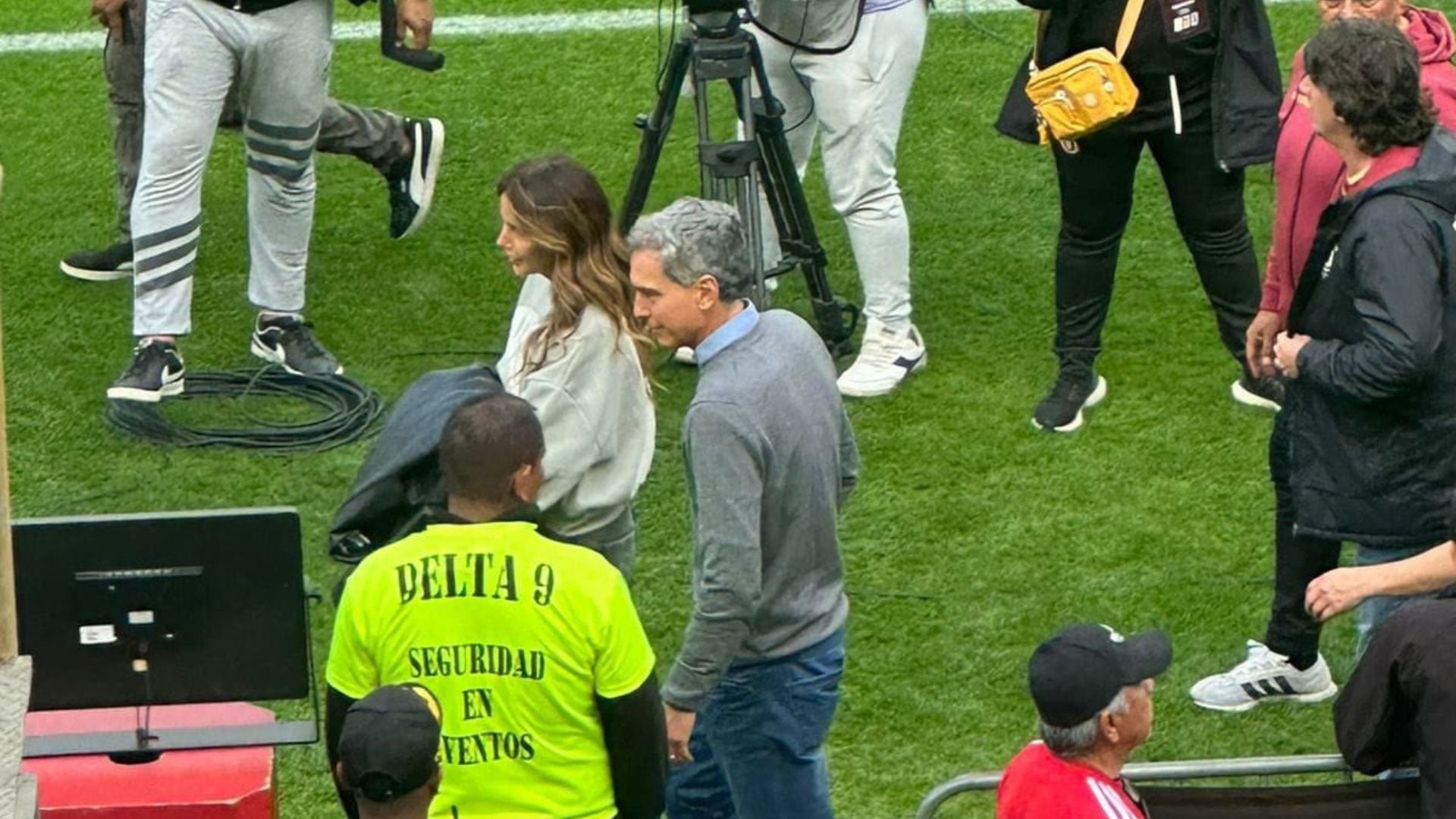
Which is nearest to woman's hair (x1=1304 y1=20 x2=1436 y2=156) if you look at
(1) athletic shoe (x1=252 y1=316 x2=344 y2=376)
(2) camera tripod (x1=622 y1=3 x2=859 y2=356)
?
(2) camera tripod (x1=622 y1=3 x2=859 y2=356)

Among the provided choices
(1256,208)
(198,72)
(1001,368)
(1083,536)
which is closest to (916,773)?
(1083,536)

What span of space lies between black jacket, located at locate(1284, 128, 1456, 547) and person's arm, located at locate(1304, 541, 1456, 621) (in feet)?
1.06

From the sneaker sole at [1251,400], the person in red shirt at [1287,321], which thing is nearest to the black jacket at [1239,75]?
the person in red shirt at [1287,321]

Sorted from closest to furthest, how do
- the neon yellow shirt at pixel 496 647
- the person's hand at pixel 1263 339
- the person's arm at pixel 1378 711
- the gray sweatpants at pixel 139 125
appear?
the neon yellow shirt at pixel 496 647 → the person's arm at pixel 1378 711 → the person's hand at pixel 1263 339 → the gray sweatpants at pixel 139 125

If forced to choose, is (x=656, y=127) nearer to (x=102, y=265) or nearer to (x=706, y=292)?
(x=102, y=265)

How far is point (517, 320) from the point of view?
177 inches

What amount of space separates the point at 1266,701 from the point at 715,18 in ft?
7.42

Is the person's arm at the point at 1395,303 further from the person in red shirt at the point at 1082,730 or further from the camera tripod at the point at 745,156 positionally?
the camera tripod at the point at 745,156

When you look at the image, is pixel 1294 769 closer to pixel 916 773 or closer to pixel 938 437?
pixel 916 773

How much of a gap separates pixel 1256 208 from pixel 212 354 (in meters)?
3.42

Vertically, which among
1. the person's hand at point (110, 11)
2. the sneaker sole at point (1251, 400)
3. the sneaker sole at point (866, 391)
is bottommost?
the sneaker sole at point (866, 391)

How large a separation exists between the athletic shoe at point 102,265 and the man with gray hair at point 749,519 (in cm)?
367

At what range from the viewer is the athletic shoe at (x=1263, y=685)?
5301 millimetres

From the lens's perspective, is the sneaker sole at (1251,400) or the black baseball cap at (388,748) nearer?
the black baseball cap at (388,748)
